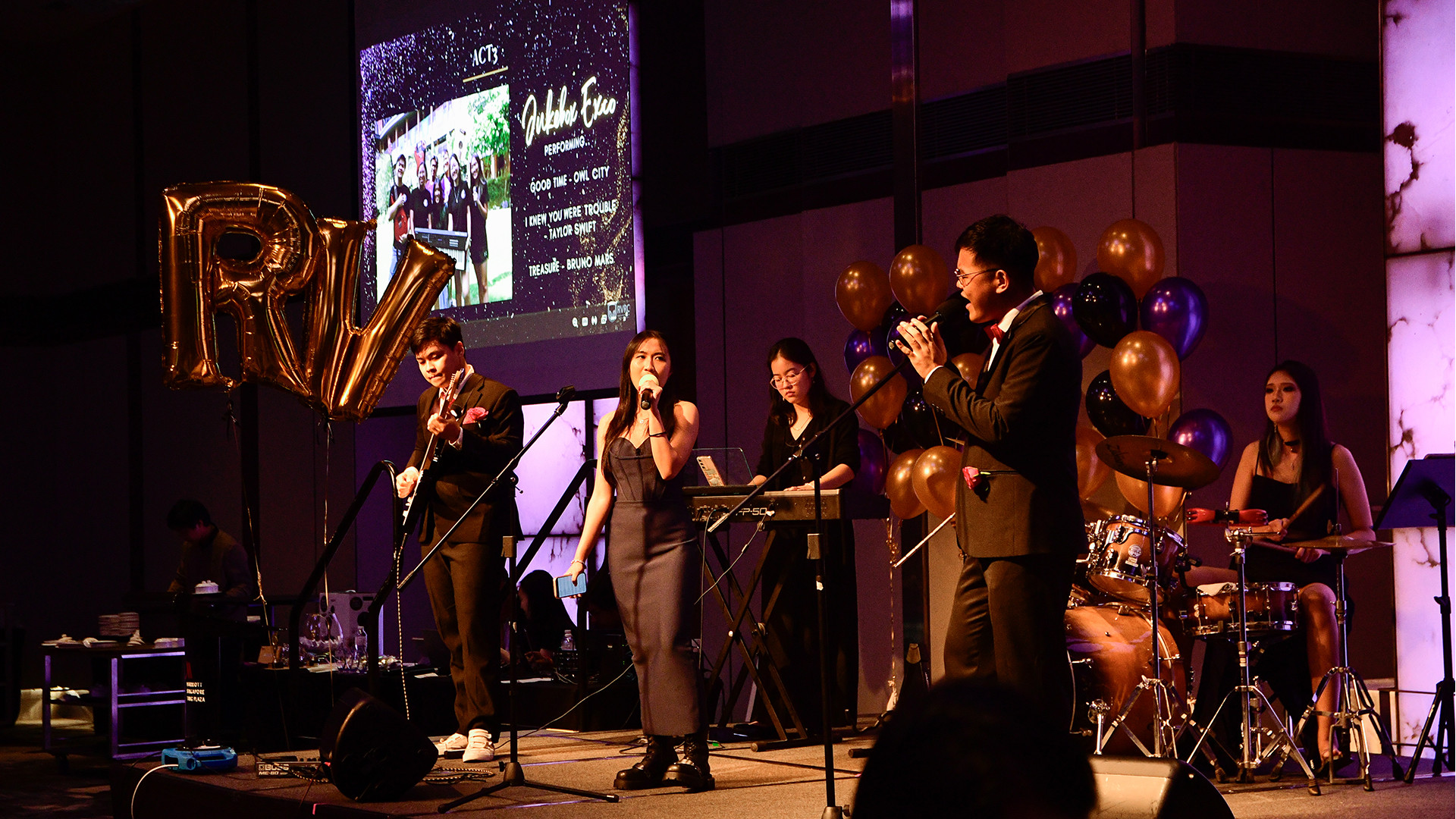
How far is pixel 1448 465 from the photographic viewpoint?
4.59 metres

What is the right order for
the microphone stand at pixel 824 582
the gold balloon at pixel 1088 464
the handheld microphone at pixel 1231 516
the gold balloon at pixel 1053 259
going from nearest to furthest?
the microphone stand at pixel 824 582
the handheld microphone at pixel 1231 516
the gold balloon at pixel 1088 464
the gold balloon at pixel 1053 259

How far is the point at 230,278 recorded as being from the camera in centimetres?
595

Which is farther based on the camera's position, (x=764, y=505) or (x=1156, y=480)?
(x=764, y=505)

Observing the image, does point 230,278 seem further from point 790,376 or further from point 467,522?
point 790,376

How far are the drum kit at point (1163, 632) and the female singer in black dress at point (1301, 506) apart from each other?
0.17 metres

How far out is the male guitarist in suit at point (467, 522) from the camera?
16.3ft

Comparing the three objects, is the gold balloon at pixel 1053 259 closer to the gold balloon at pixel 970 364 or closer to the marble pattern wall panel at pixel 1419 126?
the gold balloon at pixel 970 364

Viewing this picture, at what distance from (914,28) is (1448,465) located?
3.49 m

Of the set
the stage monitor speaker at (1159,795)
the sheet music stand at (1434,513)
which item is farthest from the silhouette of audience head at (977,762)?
the sheet music stand at (1434,513)

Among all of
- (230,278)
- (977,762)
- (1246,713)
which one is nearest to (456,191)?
(230,278)

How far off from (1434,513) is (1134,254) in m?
1.46

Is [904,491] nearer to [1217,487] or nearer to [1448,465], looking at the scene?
[1217,487]

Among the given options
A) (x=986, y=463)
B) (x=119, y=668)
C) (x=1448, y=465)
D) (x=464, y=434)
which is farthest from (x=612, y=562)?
(x=119, y=668)

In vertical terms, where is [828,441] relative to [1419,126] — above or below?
below
